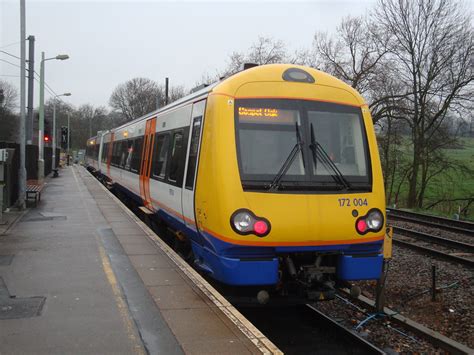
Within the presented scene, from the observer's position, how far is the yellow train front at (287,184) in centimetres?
527

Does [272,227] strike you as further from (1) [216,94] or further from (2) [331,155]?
(1) [216,94]

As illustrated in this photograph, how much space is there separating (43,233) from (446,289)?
8.01m

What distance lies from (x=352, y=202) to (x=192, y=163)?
2.23m

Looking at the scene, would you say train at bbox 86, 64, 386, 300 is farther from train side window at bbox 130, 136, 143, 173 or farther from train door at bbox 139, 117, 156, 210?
train side window at bbox 130, 136, 143, 173

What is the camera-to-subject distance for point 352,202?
5.66 metres

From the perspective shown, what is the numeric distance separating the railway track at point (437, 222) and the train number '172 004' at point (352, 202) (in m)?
9.92

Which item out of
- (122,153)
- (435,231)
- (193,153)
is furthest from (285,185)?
(122,153)

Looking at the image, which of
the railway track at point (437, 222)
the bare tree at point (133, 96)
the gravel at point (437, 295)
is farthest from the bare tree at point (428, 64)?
the bare tree at point (133, 96)

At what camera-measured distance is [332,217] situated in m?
5.52

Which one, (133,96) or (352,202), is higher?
(133,96)

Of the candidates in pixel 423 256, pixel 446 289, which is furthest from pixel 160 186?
pixel 423 256

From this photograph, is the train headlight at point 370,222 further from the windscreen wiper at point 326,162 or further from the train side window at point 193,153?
the train side window at point 193,153

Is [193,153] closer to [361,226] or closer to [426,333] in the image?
[361,226]

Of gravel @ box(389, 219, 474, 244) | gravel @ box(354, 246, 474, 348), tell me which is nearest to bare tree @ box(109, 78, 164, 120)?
gravel @ box(389, 219, 474, 244)
